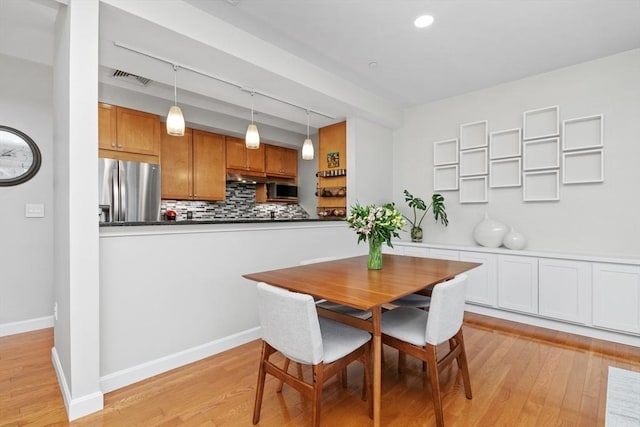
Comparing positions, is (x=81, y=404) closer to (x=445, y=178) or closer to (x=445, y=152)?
(x=445, y=178)

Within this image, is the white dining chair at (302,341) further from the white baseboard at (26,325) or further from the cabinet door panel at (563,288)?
the white baseboard at (26,325)

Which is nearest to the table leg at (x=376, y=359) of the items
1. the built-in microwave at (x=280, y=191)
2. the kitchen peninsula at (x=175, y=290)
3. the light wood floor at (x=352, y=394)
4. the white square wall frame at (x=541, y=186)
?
the light wood floor at (x=352, y=394)

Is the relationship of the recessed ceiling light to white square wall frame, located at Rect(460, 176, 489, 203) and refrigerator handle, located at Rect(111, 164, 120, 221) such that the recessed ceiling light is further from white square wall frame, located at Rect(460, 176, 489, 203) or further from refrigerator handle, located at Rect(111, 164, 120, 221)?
refrigerator handle, located at Rect(111, 164, 120, 221)

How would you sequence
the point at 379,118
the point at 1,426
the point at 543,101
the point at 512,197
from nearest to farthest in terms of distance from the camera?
the point at 1,426
the point at 543,101
the point at 512,197
the point at 379,118

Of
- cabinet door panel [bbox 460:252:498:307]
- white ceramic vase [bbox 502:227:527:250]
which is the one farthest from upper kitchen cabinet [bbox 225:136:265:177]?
white ceramic vase [bbox 502:227:527:250]

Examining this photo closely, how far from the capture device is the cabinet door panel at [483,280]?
3.40m

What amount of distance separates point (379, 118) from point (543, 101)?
1.84 meters

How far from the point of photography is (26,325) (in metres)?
2.97

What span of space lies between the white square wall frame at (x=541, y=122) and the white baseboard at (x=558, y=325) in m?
1.97

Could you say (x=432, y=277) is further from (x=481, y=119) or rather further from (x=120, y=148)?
(x=120, y=148)

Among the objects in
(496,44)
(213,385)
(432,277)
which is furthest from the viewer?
(496,44)

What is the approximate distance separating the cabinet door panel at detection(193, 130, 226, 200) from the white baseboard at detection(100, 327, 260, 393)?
2.46m

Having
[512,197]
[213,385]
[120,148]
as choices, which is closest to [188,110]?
[120,148]

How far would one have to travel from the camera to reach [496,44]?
276cm
